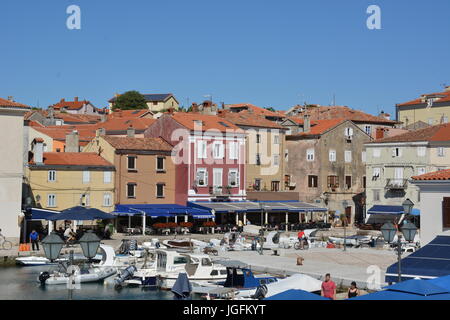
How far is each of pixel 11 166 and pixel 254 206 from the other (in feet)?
82.6

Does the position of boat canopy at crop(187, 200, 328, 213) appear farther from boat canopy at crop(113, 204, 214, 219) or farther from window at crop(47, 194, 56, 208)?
window at crop(47, 194, 56, 208)

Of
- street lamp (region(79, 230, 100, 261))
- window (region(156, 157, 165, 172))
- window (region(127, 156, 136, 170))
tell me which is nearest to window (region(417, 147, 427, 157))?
window (region(156, 157, 165, 172))

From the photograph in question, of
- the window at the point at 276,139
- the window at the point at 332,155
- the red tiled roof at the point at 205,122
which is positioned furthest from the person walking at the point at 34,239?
the window at the point at 332,155

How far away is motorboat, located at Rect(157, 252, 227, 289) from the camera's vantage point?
37.4m

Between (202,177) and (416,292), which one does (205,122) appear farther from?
(416,292)

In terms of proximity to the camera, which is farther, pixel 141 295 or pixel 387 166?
pixel 387 166

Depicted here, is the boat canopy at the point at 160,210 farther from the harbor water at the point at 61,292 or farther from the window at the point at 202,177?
the harbor water at the point at 61,292

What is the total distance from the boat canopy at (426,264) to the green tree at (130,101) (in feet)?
422

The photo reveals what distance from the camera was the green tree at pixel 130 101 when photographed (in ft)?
509

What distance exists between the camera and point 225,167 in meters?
69.8

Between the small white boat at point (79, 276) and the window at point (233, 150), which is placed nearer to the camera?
the small white boat at point (79, 276)
